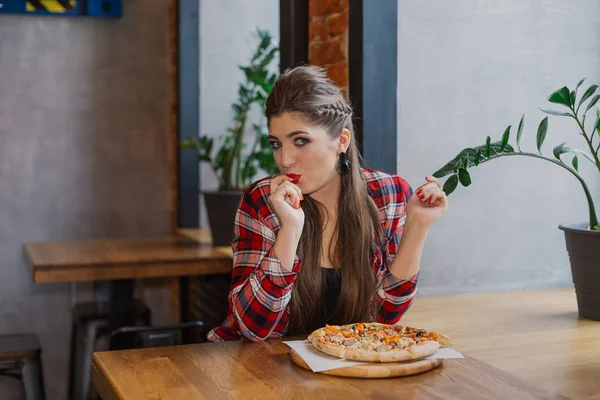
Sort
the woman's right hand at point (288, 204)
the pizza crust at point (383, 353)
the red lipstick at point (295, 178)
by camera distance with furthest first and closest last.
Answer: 1. the red lipstick at point (295, 178)
2. the woman's right hand at point (288, 204)
3. the pizza crust at point (383, 353)

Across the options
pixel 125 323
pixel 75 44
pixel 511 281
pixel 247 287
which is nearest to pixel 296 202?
pixel 247 287

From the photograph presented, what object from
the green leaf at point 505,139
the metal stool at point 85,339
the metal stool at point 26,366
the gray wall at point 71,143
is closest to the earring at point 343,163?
the green leaf at point 505,139

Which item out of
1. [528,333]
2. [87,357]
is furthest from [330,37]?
[87,357]

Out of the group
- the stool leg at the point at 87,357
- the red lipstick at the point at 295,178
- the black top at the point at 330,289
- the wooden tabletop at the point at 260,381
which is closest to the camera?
Answer: the wooden tabletop at the point at 260,381

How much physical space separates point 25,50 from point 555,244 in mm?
2931

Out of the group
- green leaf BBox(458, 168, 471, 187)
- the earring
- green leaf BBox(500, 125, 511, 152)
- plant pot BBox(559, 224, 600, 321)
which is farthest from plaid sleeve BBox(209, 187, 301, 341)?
plant pot BBox(559, 224, 600, 321)

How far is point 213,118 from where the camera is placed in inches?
168

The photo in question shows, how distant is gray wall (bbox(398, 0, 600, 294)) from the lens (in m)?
2.46

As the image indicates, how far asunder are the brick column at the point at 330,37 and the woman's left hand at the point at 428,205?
29.6 inches

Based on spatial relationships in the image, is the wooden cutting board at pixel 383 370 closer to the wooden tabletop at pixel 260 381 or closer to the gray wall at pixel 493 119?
the wooden tabletop at pixel 260 381

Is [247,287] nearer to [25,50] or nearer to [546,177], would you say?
[546,177]

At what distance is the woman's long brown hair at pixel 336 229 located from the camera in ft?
6.21

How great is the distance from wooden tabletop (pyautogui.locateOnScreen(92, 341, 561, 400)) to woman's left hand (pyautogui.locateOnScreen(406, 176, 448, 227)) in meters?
0.38

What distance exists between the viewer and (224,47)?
4.25m
